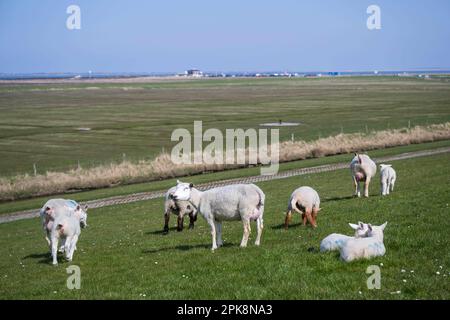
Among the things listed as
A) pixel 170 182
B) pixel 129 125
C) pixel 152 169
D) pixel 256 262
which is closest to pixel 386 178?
pixel 256 262

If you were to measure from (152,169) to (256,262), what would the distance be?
3675cm

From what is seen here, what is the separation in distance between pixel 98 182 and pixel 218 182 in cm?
989

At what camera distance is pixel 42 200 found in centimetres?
4200

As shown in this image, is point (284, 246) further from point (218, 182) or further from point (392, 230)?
point (218, 182)

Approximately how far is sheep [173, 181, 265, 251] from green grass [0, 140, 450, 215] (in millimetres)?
23959

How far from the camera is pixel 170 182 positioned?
47.2 m

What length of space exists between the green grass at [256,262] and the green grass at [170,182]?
44.5 ft

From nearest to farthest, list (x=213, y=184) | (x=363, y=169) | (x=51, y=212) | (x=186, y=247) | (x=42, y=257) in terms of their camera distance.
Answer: (x=186, y=247), (x=51, y=212), (x=42, y=257), (x=363, y=169), (x=213, y=184)

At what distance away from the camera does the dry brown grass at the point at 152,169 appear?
45.1 m

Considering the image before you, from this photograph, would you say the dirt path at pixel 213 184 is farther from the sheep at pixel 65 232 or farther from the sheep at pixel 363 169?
the sheep at pixel 65 232

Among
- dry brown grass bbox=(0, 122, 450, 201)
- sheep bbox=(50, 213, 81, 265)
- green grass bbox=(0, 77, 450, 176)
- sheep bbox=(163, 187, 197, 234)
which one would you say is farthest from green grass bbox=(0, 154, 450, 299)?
green grass bbox=(0, 77, 450, 176)

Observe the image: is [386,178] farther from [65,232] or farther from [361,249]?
[65,232]

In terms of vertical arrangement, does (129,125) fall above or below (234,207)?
below
